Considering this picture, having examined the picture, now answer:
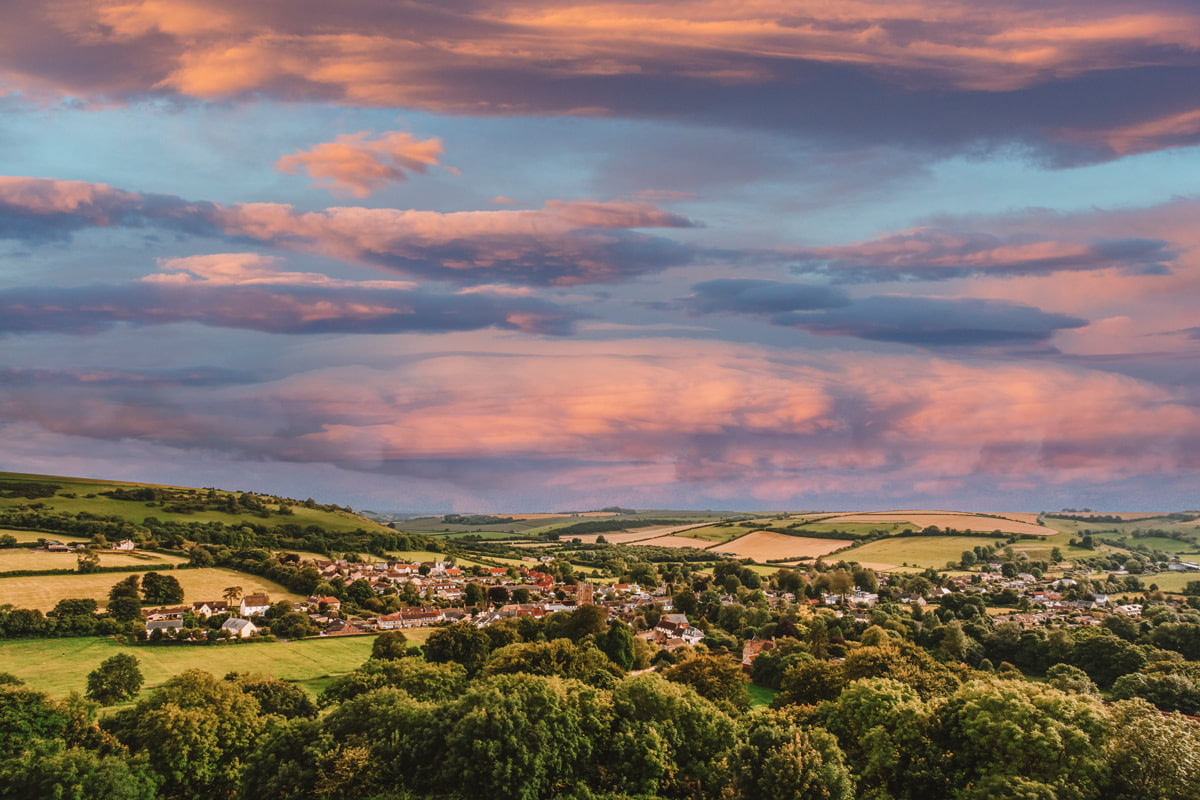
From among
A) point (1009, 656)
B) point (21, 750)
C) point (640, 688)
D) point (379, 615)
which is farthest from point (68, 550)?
point (1009, 656)

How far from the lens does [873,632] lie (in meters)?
94.8

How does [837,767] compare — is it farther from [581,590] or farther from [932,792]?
[581,590]

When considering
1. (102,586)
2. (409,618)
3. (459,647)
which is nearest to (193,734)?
(459,647)

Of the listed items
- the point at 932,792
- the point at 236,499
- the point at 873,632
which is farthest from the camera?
the point at 236,499

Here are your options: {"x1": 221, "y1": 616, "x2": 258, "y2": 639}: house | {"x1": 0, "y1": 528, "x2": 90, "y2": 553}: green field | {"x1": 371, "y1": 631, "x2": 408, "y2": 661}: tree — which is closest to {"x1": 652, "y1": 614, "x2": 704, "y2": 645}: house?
{"x1": 371, "y1": 631, "x2": 408, "y2": 661}: tree

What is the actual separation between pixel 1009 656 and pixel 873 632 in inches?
672

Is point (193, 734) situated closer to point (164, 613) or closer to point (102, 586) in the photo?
point (164, 613)

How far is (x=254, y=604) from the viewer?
110188 millimetres

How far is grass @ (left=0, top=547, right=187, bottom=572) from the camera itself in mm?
106500

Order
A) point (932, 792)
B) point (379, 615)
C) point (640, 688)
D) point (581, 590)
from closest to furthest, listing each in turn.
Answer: point (932, 792) → point (640, 688) → point (379, 615) → point (581, 590)

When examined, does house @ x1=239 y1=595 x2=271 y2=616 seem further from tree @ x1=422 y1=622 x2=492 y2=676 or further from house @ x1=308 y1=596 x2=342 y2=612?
tree @ x1=422 y1=622 x2=492 y2=676

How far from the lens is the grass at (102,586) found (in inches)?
3693

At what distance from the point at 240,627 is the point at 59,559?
39115mm

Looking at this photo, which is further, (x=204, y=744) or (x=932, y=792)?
(x=204, y=744)
